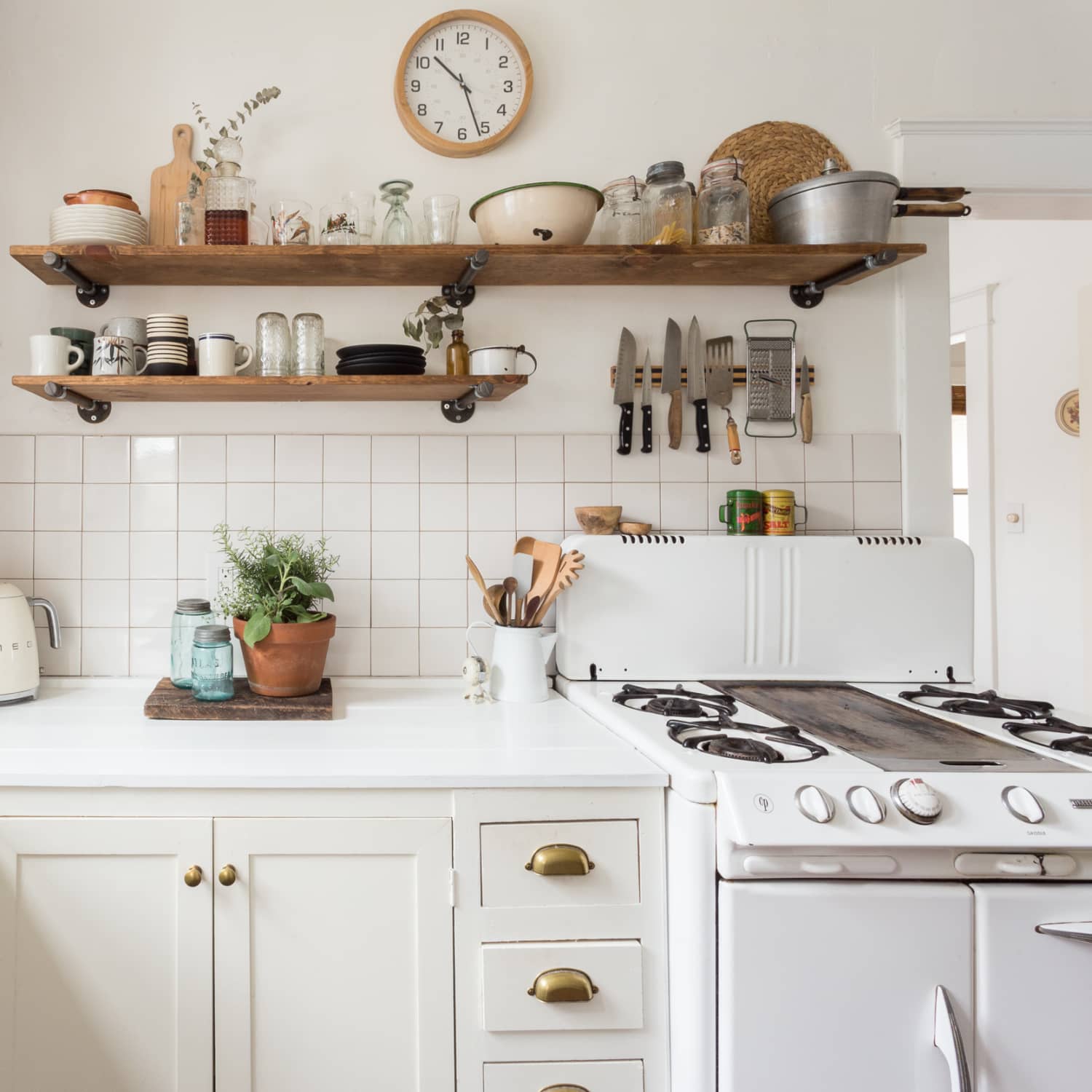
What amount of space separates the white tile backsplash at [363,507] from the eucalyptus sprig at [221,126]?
24.3 inches

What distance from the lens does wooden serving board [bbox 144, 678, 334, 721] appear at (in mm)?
1571

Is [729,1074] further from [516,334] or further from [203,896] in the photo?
[516,334]

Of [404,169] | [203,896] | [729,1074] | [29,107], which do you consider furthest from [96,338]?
[729,1074]

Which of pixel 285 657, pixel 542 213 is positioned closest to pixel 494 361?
pixel 542 213

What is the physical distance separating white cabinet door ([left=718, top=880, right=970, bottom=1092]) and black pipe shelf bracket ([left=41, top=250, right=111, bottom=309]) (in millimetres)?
1820

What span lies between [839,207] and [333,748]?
61.0 inches

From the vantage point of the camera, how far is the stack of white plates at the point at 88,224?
5.56 ft

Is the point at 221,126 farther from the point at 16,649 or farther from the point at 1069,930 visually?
the point at 1069,930

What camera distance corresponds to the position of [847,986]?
1052 millimetres

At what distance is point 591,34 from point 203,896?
2.04 m

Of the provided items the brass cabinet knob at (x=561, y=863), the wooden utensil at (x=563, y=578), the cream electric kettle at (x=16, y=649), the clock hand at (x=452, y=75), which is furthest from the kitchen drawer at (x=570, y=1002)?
the clock hand at (x=452, y=75)

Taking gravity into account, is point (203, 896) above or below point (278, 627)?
below

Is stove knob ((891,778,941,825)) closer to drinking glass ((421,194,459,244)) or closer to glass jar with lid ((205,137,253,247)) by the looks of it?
drinking glass ((421,194,459,244))

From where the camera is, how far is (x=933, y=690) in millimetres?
1725
